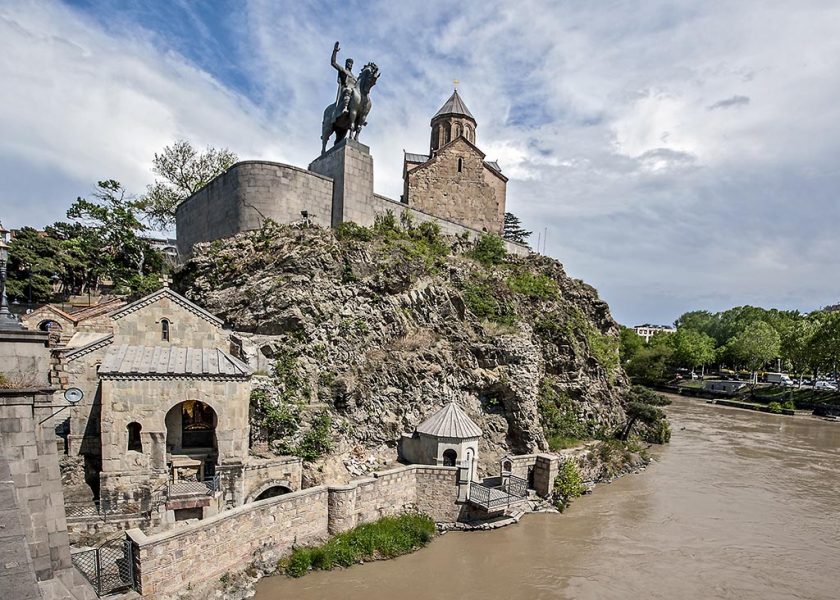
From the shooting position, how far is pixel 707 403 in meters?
52.4

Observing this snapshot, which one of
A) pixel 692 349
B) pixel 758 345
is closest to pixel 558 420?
pixel 758 345

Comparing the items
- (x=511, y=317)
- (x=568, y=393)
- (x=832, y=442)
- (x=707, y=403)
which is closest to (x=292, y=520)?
(x=511, y=317)

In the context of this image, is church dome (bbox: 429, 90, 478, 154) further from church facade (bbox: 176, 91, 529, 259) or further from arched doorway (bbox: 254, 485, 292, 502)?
Result: arched doorway (bbox: 254, 485, 292, 502)

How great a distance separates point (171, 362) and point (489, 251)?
61.4 ft

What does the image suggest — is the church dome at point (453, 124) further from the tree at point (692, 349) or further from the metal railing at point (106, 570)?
the tree at point (692, 349)

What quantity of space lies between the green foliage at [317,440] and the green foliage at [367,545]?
2.81 metres

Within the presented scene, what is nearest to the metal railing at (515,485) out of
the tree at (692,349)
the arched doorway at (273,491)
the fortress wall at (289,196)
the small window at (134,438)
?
the arched doorway at (273,491)

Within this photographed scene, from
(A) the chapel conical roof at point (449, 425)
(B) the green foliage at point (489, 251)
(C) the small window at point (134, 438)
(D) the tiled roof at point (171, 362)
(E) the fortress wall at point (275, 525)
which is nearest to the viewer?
(E) the fortress wall at point (275, 525)

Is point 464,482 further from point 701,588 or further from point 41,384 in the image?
point 41,384

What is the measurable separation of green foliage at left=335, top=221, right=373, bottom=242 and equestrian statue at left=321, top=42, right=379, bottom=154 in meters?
4.13

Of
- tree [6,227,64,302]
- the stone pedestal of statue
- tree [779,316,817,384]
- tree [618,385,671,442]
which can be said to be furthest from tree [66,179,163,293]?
tree [779,316,817,384]

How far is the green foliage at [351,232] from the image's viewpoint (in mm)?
20969

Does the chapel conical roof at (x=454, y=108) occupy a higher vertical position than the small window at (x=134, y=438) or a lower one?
higher

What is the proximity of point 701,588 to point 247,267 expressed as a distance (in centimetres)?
1909
